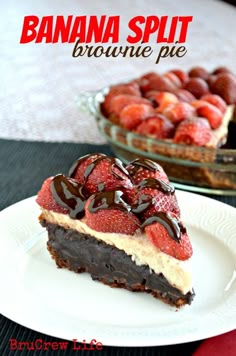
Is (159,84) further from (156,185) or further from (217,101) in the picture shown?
(156,185)

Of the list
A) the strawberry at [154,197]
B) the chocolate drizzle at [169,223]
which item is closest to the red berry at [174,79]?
the strawberry at [154,197]

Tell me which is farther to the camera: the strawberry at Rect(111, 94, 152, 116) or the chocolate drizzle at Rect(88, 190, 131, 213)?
the strawberry at Rect(111, 94, 152, 116)

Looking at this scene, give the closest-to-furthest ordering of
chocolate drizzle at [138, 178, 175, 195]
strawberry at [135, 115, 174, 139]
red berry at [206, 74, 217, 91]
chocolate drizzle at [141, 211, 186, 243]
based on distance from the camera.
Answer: chocolate drizzle at [141, 211, 186, 243] < chocolate drizzle at [138, 178, 175, 195] < strawberry at [135, 115, 174, 139] < red berry at [206, 74, 217, 91]

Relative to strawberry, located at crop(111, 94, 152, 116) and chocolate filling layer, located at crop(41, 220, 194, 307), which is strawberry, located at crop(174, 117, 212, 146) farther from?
chocolate filling layer, located at crop(41, 220, 194, 307)

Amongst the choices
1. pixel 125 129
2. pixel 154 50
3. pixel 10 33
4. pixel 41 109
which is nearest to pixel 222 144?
pixel 125 129

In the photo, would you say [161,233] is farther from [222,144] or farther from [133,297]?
[222,144]

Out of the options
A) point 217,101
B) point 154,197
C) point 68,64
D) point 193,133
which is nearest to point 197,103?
point 217,101

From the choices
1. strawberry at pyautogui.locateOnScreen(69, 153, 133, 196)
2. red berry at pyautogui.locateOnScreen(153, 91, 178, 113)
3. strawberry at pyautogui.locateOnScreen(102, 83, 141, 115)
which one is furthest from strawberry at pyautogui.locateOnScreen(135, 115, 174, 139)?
strawberry at pyautogui.locateOnScreen(69, 153, 133, 196)
